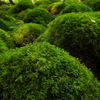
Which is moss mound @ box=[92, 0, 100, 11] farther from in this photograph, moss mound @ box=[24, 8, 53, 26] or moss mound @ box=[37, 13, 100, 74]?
moss mound @ box=[37, 13, 100, 74]

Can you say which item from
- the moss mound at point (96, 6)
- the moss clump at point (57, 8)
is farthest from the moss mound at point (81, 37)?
the moss clump at point (57, 8)

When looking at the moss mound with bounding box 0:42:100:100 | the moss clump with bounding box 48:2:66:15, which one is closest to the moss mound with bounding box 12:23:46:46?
the moss mound with bounding box 0:42:100:100

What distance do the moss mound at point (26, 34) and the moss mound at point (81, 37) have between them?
1646 millimetres

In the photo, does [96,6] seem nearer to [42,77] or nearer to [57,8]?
[57,8]

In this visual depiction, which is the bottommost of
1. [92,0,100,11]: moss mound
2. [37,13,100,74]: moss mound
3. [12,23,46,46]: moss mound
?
[12,23,46,46]: moss mound

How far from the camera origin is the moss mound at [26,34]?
4.79 meters

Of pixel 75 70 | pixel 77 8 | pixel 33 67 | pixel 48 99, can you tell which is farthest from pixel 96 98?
pixel 77 8

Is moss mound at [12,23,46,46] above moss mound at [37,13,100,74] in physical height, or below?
below

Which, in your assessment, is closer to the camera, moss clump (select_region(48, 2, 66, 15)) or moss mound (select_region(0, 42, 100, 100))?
moss mound (select_region(0, 42, 100, 100))

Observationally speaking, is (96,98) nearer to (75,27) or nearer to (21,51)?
(21,51)

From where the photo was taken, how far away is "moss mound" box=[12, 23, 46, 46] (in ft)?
15.7

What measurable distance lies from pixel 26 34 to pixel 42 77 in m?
3.28

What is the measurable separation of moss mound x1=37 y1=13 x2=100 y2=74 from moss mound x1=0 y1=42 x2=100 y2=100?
111 centimetres

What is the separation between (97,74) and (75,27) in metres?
1.25
